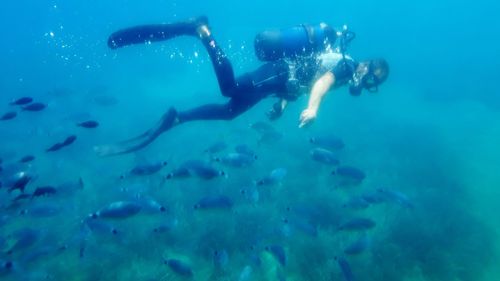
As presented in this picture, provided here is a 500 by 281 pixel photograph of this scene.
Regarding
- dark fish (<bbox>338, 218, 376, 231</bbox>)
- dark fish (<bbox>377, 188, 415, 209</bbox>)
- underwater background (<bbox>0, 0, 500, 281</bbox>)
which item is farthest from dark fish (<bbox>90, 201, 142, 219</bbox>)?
dark fish (<bbox>377, 188, 415, 209</bbox>)

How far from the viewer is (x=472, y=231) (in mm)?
11742

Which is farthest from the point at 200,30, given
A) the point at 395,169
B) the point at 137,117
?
the point at 137,117

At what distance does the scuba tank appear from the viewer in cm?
723

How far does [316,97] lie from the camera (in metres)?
6.20

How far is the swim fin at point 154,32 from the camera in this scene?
8117mm

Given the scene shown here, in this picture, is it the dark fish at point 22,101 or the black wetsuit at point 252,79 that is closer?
the black wetsuit at point 252,79

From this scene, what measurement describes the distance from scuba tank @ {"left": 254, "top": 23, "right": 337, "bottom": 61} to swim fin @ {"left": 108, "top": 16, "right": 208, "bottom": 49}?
1.60 m

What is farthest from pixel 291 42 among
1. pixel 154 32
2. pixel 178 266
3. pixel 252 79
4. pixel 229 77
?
pixel 178 266

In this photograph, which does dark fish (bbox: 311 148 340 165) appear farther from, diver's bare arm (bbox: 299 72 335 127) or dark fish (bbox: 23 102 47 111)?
dark fish (bbox: 23 102 47 111)

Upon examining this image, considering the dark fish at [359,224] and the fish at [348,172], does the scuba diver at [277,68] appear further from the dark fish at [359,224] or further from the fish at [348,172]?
the dark fish at [359,224]

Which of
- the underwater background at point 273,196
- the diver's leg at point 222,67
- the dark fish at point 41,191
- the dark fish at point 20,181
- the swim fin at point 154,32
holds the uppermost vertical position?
the swim fin at point 154,32

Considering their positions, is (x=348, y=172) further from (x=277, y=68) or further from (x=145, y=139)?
(x=145, y=139)

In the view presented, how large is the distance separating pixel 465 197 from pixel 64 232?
1433 cm

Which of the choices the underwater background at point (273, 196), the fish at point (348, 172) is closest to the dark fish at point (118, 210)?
the underwater background at point (273, 196)
